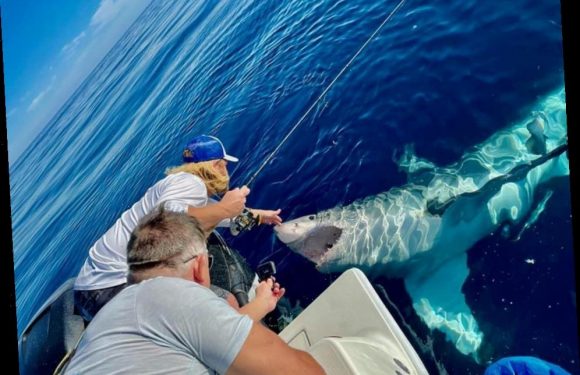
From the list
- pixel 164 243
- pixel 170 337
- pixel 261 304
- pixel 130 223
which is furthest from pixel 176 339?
pixel 130 223

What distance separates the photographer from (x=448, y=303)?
402cm

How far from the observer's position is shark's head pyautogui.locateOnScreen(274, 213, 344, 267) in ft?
16.5

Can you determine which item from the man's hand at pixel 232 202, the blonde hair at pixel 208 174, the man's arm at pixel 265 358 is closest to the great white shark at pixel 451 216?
the man's hand at pixel 232 202

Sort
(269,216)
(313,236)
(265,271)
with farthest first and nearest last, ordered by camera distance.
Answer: (269,216) < (265,271) < (313,236)

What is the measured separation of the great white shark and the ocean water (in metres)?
0.09

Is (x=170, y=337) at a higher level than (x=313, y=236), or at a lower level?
higher

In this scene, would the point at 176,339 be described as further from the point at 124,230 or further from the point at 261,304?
the point at 124,230

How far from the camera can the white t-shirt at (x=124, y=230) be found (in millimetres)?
4148

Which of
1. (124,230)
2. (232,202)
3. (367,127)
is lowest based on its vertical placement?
(367,127)

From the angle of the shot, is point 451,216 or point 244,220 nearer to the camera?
point 451,216

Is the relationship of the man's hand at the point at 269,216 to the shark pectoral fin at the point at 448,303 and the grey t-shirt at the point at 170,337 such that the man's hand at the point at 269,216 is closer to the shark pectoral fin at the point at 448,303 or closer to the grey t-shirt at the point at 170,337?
the shark pectoral fin at the point at 448,303

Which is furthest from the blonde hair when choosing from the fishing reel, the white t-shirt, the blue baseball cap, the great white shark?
the great white shark

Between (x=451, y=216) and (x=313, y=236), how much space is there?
1.40 metres

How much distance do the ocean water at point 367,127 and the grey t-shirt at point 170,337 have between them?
2.10 meters
